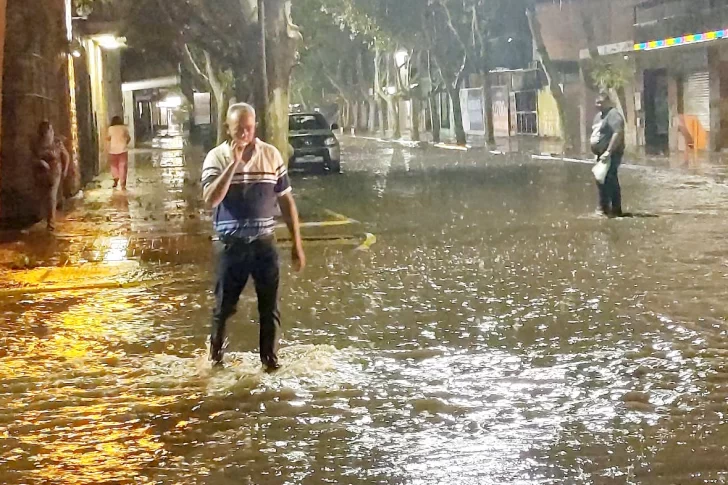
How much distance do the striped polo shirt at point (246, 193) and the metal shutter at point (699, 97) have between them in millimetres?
28559

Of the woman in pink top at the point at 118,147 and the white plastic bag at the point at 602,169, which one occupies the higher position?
the woman in pink top at the point at 118,147

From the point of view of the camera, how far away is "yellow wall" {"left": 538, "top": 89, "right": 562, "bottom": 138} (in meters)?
51.2

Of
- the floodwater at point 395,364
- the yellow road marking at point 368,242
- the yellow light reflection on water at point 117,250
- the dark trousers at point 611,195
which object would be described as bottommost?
the floodwater at point 395,364

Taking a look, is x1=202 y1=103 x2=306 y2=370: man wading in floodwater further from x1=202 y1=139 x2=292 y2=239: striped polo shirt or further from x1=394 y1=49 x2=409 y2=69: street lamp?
x1=394 y1=49 x2=409 y2=69: street lamp

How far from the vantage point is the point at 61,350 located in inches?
339

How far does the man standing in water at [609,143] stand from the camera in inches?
627

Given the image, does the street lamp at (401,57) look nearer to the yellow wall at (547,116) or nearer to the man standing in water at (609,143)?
the yellow wall at (547,116)

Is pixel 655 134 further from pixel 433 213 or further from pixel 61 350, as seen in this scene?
pixel 61 350

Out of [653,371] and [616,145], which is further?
[616,145]

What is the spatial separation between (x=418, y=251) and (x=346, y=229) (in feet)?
7.88

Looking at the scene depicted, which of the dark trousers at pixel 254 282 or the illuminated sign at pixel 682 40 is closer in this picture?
the dark trousers at pixel 254 282

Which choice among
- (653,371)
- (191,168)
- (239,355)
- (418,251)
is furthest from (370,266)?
(191,168)

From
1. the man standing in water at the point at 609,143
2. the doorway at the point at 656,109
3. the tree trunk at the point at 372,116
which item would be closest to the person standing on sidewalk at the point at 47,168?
the man standing in water at the point at 609,143

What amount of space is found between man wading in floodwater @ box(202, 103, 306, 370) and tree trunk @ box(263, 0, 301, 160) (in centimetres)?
1101
